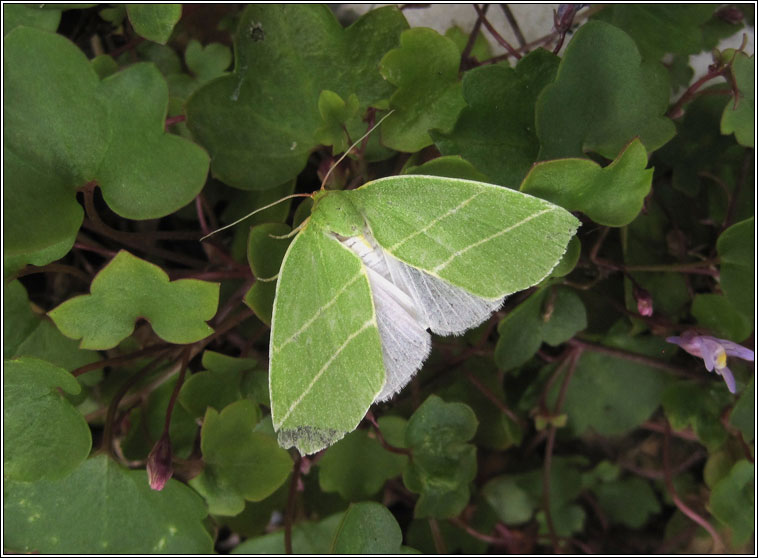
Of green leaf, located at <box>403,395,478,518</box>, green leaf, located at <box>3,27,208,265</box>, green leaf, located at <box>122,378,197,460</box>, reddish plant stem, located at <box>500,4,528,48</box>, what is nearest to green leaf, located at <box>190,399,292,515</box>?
green leaf, located at <box>122,378,197,460</box>

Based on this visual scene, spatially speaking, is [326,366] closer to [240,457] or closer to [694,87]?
[240,457]

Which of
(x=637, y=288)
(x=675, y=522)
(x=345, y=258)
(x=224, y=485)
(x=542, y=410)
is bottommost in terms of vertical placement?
(x=675, y=522)

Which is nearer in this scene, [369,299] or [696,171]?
[369,299]

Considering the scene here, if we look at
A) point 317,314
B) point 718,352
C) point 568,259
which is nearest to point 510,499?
point 718,352

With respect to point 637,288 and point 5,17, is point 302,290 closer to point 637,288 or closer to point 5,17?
point 637,288

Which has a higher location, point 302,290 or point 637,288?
point 302,290

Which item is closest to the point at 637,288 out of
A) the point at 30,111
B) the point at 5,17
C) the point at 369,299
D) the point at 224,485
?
the point at 369,299

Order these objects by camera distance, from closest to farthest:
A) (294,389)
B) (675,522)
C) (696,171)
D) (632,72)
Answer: (294,389)
(632,72)
(696,171)
(675,522)
